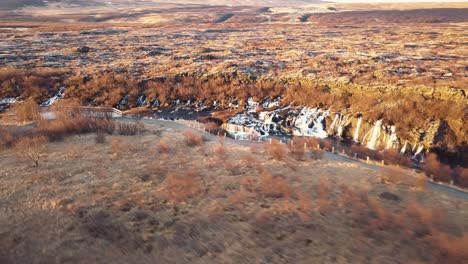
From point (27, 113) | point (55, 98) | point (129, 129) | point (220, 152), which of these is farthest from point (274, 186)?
point (55, 98)

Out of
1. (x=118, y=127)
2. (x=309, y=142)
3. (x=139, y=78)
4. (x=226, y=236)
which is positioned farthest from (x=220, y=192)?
(x=139, y=78)

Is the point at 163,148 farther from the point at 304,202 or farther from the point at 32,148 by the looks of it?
the point at 304,202

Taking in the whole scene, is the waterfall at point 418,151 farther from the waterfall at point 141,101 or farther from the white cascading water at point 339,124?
the waterfall at point 141,101

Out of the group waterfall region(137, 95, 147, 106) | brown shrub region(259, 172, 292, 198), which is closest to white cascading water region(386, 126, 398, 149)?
brown shrub region(259, 172, 292, 198)

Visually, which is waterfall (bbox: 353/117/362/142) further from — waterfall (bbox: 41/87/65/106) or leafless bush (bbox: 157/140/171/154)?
waterfall (bbox: 41/87/65/106)

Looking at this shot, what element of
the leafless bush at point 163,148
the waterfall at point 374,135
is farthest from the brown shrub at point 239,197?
the waterfall at point 374,135

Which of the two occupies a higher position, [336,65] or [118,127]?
[336,65]

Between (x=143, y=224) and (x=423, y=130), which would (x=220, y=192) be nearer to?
(x=143, y=224)
